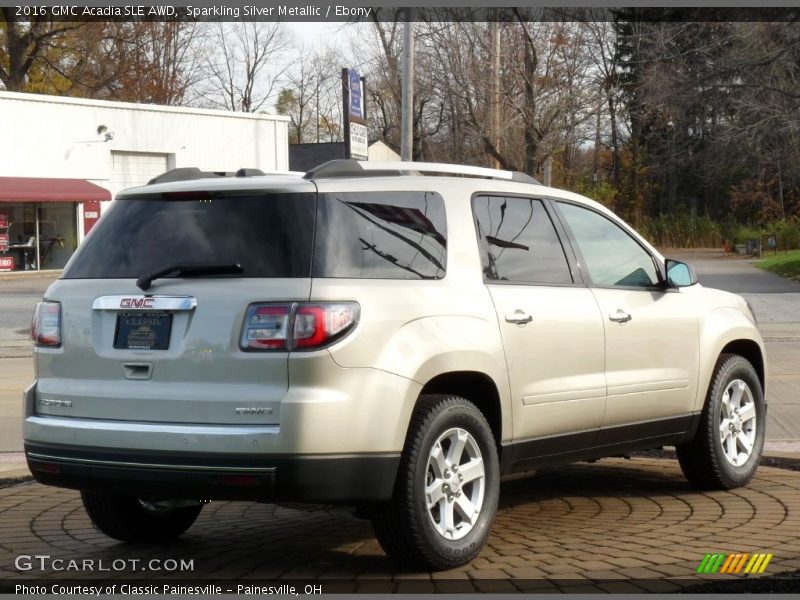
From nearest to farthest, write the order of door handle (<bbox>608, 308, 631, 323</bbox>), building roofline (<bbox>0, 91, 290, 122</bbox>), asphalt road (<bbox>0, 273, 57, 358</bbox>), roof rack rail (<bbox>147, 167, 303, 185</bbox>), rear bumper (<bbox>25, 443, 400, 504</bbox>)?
1. rear bumper (<bbox>25, 443, 400, 504</bbox>)
2. roof rack rail (<bbox>147, 167, 303, 185</bbox>)
3. door handle (<bbox>608, 308, 631, 323</bbox>)
4. asphalt road (<bbox>0, 273, 57, 358</bbox>)
5. building roofline (<bbox>0, 91, 290, 122</bbox>)

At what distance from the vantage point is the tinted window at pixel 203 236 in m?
5.47

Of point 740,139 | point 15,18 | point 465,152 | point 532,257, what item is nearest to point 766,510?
point 532,257

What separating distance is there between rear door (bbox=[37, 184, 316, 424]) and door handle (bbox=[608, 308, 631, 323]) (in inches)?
80.4

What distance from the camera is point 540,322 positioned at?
6324mm

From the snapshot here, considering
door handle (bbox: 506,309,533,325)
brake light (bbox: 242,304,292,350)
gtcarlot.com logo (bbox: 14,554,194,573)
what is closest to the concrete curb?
gtcarlot.com logo (bbox: 14,554,194,573)

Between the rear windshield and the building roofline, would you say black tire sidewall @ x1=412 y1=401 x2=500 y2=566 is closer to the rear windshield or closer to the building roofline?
the rear windshield

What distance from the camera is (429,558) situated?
18.0ft

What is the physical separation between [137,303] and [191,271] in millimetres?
276

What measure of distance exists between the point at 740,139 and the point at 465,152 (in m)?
25.4

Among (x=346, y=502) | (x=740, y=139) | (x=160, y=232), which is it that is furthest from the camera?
(x=740, y=139)

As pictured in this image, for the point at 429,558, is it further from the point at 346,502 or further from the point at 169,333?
the point at 169,333

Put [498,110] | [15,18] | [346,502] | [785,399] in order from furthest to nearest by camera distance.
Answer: [15,18], [498,110], [785,399], [346,502]

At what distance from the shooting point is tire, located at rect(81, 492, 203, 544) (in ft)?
20.8

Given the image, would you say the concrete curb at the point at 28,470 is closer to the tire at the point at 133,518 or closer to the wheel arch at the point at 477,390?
the tire at the point at 133,518
